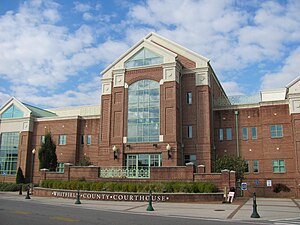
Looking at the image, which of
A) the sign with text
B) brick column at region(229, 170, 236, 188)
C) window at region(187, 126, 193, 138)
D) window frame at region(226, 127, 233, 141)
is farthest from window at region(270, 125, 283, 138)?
the sign with text

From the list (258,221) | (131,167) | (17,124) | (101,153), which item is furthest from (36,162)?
(258,221)

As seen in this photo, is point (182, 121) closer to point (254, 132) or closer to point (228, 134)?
point (228, 134)

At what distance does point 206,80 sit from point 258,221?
22.4 m

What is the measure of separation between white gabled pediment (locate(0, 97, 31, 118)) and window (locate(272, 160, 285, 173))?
107ft

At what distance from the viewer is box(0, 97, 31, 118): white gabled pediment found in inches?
1810

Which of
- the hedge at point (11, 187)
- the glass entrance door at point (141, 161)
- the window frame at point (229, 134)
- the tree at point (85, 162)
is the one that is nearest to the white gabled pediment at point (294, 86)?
the window frame at point (229, 134)

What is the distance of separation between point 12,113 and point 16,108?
37.7 inches

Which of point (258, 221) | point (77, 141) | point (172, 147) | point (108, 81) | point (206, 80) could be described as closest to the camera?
point (258, 221)

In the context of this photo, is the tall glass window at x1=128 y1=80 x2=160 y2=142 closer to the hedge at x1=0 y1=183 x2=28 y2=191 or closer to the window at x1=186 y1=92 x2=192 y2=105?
the window at x1=186 y1=92 x2=192 y2=105

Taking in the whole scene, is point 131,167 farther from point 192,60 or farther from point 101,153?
point 192,60

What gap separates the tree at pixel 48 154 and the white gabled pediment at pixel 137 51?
11.2 metres

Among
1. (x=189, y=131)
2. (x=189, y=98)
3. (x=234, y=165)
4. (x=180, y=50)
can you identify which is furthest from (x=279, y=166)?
(x=180, y=50)

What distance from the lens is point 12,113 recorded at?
4684 cm

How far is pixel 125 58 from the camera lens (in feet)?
121
